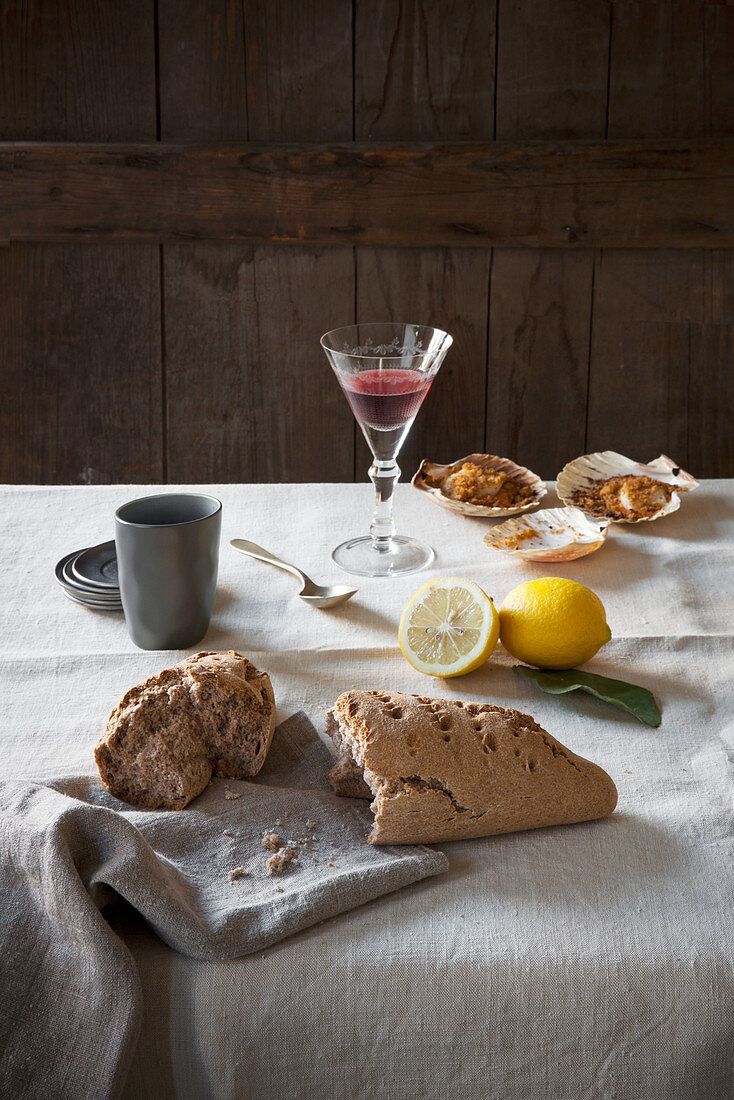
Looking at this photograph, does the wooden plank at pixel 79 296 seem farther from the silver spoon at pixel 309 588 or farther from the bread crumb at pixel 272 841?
the bread crumb at pixel 272 841

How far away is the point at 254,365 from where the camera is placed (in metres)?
2.16

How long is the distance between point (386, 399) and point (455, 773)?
1.90 ft

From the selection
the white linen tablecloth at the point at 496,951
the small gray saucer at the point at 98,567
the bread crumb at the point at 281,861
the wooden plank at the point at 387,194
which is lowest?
the white linen tablecloth at the point at 496,951

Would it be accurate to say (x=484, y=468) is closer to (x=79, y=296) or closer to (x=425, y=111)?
(x=425, y=111)

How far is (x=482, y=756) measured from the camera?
649mm

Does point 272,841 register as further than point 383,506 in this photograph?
No

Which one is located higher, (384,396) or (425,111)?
(425,111)

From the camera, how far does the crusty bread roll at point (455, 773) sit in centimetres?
63

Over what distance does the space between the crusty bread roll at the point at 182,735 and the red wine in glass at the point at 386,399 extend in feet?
1.55

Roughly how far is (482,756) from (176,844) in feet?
0.69

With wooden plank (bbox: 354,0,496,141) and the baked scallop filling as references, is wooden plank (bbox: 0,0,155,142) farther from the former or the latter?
the baked scallop filling

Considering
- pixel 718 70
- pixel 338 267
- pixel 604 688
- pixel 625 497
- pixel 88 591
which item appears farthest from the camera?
pixel 338 267

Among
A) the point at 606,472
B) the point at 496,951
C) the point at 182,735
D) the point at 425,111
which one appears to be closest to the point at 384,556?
the point at 606,472

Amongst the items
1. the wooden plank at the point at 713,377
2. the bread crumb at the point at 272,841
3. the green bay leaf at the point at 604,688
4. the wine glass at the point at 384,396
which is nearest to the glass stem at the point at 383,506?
the wine glass at the point at 384,396
